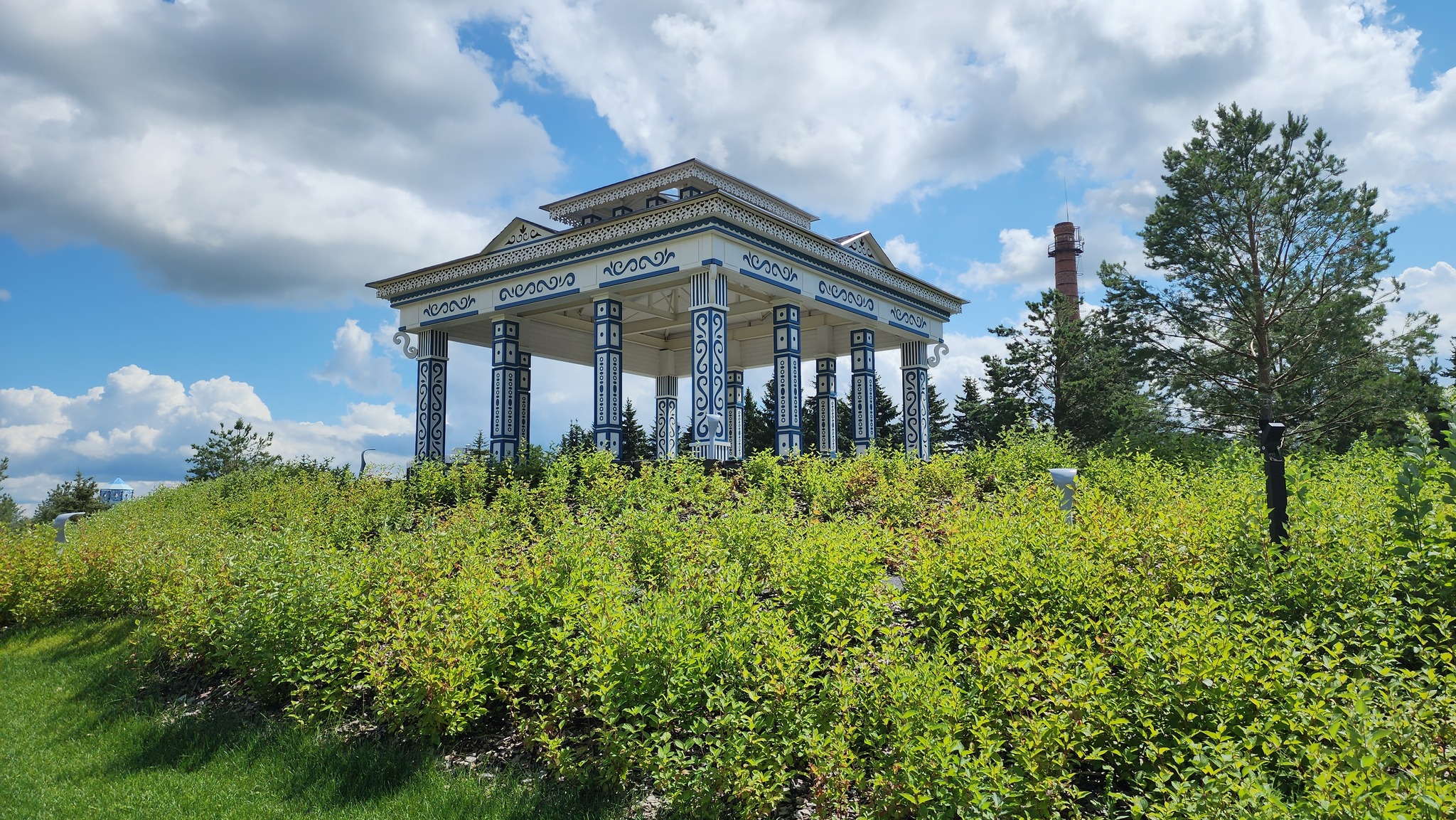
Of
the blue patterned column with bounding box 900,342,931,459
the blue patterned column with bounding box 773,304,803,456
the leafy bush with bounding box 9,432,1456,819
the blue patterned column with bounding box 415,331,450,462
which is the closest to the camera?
the leafy bush with bounding box 9,432,1456,819

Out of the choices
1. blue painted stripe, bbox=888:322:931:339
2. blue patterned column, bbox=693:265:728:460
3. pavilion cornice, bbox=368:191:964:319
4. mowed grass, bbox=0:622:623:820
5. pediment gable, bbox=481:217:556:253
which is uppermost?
pediment gable, bbox=481:217:556:253

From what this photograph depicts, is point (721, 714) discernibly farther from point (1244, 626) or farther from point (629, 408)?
point (629, 408)

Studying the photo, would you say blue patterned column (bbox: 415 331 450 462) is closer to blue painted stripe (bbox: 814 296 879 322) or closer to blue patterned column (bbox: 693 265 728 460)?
blue patterned column (bbox: 693 265 728 460)

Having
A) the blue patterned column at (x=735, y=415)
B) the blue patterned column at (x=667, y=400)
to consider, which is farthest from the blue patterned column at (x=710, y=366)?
the blue patterned column at (x=667, y=400)

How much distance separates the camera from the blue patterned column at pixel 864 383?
1788 centimetres

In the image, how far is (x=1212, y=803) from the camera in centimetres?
251

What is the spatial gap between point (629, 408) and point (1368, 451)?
2742 cm

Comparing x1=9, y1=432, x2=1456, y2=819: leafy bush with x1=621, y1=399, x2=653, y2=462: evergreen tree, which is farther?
x1=621, y1=399, x2=653, y2=462: evergreen tree

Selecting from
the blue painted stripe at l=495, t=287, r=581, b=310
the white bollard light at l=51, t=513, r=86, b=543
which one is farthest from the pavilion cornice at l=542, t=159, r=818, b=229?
the white bollard light at l=51, t=513, r=86, b=543

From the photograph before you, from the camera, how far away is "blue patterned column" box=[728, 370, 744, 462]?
1568 cm

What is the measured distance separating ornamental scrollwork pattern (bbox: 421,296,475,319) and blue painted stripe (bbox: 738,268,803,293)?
621 cm

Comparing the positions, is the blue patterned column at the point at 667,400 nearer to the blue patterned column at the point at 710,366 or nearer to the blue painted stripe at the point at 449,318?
the blue painted stripe at the point at 449,318

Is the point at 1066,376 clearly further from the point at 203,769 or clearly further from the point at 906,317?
the point at 203,769

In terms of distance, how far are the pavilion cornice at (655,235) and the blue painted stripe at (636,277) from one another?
1.82ft
